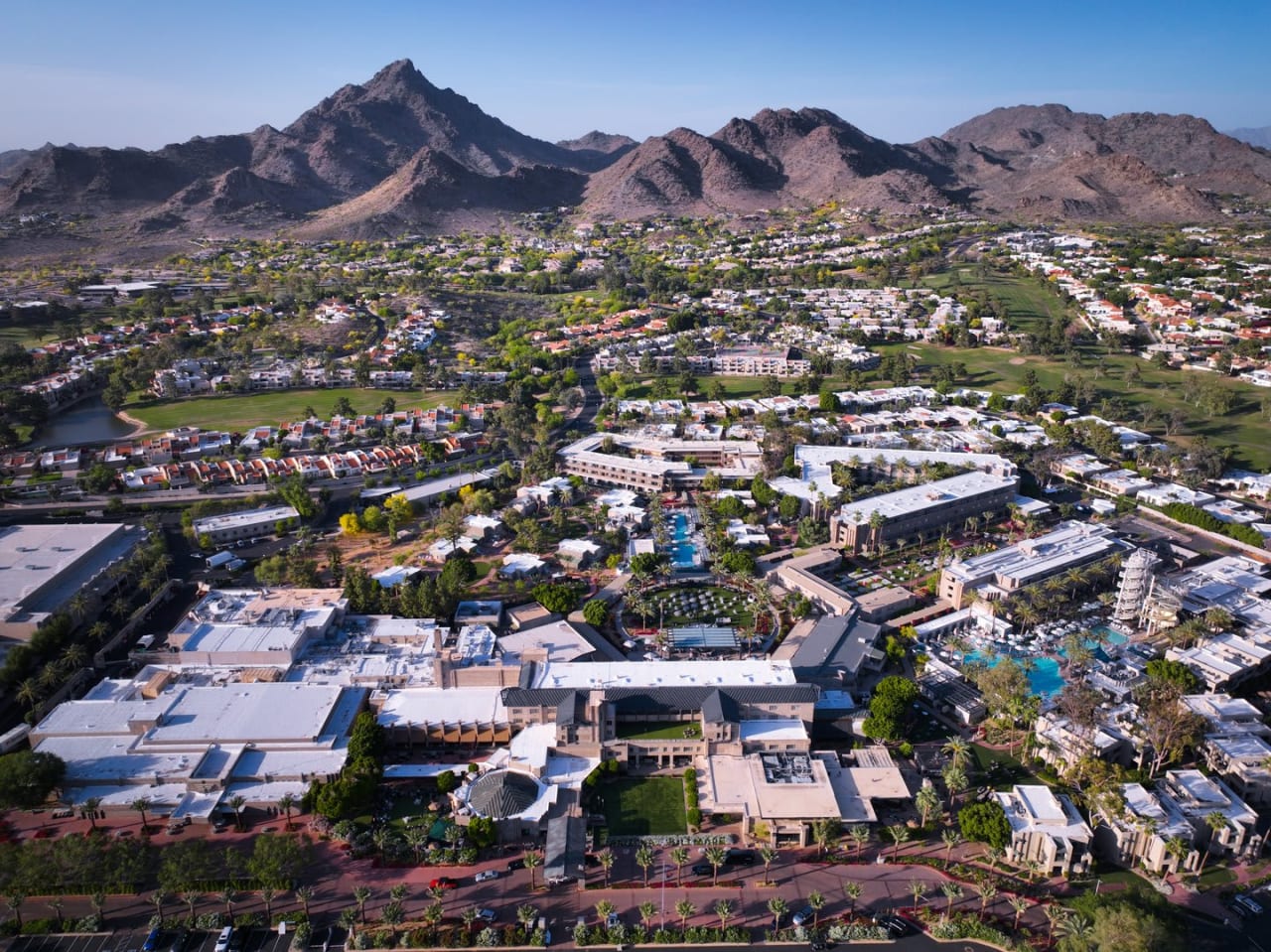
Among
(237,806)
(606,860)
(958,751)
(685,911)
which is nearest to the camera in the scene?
(685,911)

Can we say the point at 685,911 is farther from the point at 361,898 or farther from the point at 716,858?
the point at 361,898

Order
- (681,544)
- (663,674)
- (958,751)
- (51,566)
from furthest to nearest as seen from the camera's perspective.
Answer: (681,544)
(51,566)
(663,674)
(958,751)

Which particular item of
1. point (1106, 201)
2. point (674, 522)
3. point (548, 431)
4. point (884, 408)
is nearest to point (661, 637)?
point (674, 522)

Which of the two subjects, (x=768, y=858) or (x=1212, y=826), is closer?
(x=768, y=858)

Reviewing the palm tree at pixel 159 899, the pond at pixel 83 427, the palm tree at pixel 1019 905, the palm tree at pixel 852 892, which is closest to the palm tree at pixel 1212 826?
the palm tree at pixel 1019 905

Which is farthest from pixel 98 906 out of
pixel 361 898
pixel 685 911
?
pixel 685 911

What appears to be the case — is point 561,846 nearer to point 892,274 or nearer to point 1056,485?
point 1056,485

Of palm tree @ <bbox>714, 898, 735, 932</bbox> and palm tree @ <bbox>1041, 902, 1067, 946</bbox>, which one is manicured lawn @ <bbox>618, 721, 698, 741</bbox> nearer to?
palm tree @ <bbox>714, 898, 735, 932</bbox>
